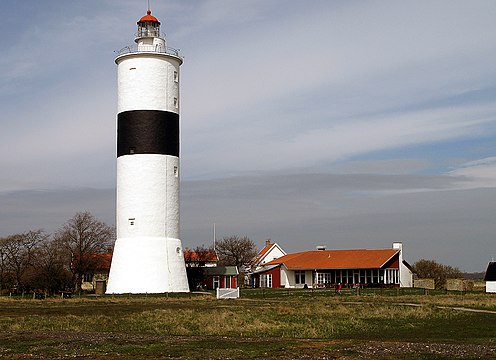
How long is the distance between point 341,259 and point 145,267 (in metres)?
24.9

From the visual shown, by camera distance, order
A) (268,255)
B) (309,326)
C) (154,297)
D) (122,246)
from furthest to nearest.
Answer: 1. (268,255)
2. (122,246)
3. (154,297)
4. (309,326)

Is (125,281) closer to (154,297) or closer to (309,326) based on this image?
(154,297)

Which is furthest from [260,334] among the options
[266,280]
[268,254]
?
[268,254]

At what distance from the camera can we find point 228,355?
16297mm

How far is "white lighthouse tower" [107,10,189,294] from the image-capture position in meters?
45.2

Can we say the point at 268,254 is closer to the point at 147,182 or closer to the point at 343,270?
the point at 343,270

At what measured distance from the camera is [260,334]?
21.7m

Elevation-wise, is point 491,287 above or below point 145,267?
below

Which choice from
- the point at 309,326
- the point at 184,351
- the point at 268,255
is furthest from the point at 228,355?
the point at 268,255

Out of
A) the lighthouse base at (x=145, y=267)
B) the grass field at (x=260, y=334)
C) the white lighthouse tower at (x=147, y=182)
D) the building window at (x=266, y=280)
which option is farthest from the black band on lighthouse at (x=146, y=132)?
the building window at (x=266, y=280)

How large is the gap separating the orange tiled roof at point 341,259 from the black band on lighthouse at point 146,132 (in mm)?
22818

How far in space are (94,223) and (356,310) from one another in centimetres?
3574

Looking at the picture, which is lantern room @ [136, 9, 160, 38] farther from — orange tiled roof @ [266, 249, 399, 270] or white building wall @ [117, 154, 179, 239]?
orange tiled roof @ [266, 249, 399, 270]

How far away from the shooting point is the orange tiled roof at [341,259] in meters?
62.1
